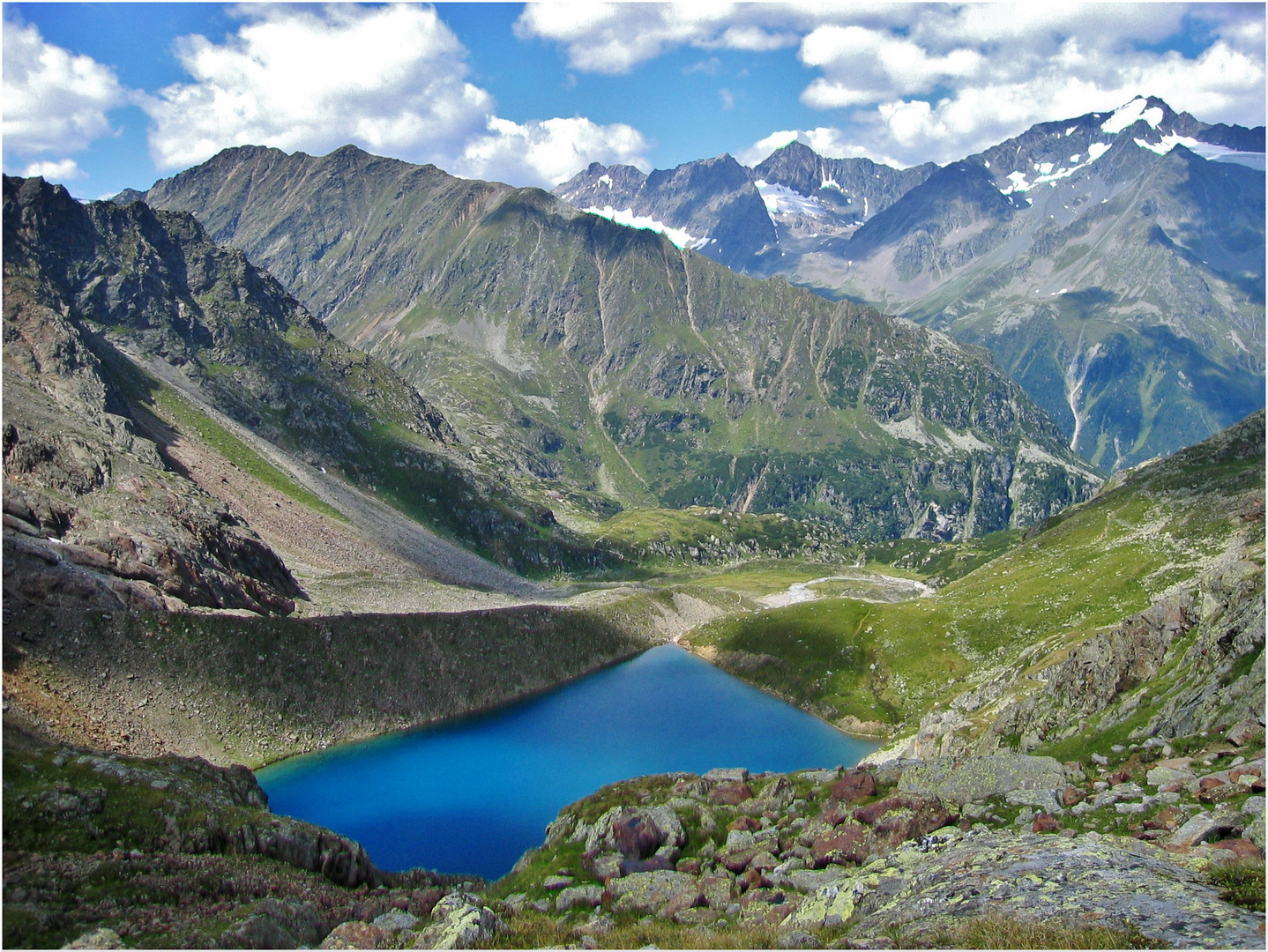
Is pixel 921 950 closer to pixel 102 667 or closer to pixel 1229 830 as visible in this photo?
pixel 1229 830

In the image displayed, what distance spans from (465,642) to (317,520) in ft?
186

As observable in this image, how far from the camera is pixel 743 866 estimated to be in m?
30.1

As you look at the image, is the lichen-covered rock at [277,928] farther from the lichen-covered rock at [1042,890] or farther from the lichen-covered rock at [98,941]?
the lichen-covered rock at [1042,890]

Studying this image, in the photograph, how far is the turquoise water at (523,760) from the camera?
221 feet

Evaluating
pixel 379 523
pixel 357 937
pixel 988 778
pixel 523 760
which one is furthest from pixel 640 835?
pixel 379 523

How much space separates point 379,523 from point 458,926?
157178 millimetres

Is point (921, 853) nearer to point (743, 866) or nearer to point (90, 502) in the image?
point (743, 866)

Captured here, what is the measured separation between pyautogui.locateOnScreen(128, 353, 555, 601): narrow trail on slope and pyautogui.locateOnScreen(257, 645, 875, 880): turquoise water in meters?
54.1

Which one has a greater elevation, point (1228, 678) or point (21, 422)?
point (21, 422)

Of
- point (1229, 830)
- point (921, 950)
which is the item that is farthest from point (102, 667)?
point (1229, 830)

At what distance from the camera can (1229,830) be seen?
21031 millimetres

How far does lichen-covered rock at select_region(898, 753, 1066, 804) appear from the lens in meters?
29.4

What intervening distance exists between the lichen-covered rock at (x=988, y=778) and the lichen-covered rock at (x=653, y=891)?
994cm

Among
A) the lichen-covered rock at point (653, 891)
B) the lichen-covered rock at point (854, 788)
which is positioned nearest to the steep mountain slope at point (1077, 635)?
the lichen-covered rock at point (854, 788)
